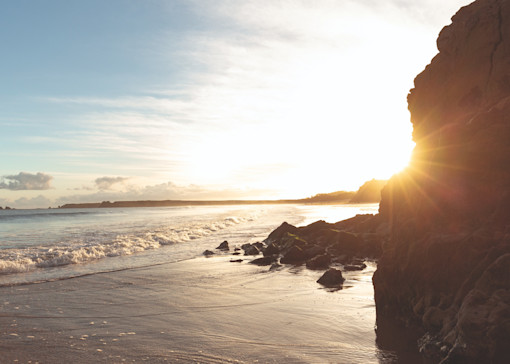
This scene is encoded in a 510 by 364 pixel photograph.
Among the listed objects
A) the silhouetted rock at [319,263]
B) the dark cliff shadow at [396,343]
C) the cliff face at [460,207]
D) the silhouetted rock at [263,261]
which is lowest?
the silhouetted rock at [263,261]

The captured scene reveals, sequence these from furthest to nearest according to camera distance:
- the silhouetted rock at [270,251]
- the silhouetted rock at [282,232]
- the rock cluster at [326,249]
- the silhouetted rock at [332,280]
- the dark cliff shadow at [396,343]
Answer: the silhouetted rock at [282,232]
the silhouetted rock at [270,251]
the rock cluster at [326,249]
the silhouetted rock at [332,280]
the dark cliff shadow at [396,343]

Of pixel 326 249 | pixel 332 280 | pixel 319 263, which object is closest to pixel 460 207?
pixel 332 280

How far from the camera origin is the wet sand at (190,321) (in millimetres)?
7348

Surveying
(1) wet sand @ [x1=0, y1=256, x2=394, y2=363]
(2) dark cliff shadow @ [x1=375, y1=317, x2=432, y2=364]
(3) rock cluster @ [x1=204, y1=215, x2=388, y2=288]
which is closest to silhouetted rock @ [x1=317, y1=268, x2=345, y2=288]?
(3) rock cluster @ [x1=204, y1=215, x2=388, y2=288]

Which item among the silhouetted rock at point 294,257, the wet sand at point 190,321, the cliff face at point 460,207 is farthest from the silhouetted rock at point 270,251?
the cliff face at point 460,207

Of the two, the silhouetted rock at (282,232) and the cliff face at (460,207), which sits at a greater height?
the cliff face at (460,207)

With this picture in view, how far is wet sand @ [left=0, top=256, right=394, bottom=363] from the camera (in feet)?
24.1

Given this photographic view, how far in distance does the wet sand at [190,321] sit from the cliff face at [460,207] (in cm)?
136

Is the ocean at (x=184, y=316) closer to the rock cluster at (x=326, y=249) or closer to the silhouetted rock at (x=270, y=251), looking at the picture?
the rock cluster at (x=326, y=249)

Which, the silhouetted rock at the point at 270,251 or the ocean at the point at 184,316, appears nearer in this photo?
the ocean at the point at 184,316

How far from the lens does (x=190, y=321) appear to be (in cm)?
941

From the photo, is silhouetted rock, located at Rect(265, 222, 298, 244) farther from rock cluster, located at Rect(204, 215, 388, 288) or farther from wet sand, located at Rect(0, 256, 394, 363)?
wet sand, located at Rect(0, 256, 394, 363)

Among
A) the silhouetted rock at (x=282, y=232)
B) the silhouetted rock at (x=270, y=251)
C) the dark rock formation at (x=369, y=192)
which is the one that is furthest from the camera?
the dark rock formation at (x=369, y=192)

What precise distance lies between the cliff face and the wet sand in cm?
136
